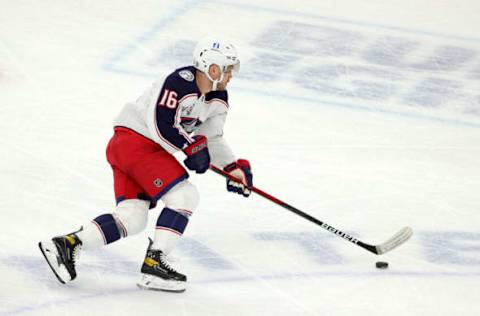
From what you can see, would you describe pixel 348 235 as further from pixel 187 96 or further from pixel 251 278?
pixel 187 96

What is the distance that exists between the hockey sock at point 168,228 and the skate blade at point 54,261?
1.18 feet

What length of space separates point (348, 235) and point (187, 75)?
103 centimetres

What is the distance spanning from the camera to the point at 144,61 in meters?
7.20

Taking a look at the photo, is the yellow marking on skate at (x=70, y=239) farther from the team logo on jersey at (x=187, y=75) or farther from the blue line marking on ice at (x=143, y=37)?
the blue line marking on ice at (x=143, y=37)

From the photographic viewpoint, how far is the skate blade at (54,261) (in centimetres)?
423

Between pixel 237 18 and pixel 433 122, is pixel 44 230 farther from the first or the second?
pixel 237 18

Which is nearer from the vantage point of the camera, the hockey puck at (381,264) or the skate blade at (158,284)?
the skate blade at (158,284)

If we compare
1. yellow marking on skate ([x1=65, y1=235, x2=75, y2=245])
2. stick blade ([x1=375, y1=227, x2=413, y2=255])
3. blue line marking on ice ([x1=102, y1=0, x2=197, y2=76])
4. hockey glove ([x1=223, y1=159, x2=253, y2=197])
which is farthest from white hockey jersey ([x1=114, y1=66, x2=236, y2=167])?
blue line marking on ice ([x1=102, y1=0, x2=197, y2=76])

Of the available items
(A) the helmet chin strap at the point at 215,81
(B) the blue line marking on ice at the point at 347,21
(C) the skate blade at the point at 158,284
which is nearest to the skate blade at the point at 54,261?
(C) the skate blade at the point at 158,284

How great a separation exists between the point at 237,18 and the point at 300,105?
176 centimetres

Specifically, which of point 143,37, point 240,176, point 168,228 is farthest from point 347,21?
point 168,228

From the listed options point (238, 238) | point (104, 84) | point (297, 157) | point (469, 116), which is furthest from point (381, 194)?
point (104, 84)

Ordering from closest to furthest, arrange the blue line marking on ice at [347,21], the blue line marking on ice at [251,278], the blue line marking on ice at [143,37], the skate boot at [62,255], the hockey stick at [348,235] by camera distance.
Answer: the blue line marking on ice at [251,278] < the skate boot at [62,255] < the hockey stick at [348,235] < the blue line marking on ice at [143,37] < the blue line marking on ice at [347,21]

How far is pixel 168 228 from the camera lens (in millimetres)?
4277
